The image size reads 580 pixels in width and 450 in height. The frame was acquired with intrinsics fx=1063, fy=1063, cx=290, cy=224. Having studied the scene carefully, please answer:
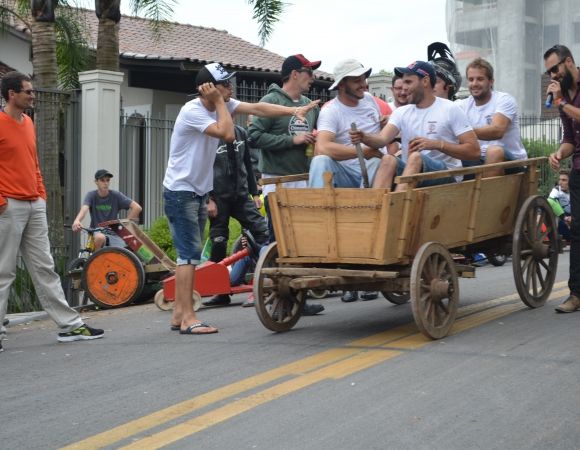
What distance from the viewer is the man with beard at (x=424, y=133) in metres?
8.05

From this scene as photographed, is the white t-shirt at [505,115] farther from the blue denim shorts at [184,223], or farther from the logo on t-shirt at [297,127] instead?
the blue denim shorts at [184,223]

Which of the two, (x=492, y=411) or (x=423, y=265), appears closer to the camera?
(x=492, y=411)

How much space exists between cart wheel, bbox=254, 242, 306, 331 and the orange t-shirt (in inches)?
74.9

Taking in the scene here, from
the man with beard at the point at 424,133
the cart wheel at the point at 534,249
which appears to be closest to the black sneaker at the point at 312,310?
the man with beard at the point at 424,133

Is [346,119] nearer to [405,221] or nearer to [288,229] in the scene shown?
[288,229]

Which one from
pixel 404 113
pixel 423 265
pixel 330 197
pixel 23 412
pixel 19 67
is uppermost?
pixel 19 67

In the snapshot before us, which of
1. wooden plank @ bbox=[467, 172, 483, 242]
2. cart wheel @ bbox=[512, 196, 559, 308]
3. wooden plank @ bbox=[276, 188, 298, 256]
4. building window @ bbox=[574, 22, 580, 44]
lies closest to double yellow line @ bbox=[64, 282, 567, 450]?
cart wheel @ bbox=[512, 196, 559, 308]

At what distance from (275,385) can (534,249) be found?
3.66 metres

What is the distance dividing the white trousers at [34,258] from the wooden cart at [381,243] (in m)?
1.64

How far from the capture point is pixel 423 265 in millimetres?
7480

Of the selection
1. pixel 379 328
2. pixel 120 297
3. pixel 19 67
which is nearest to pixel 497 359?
pixel 379 328

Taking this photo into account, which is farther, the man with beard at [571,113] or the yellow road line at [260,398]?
the man with beard at [571,113]

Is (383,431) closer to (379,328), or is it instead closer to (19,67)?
(379,328)

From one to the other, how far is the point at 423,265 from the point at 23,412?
117 inches
